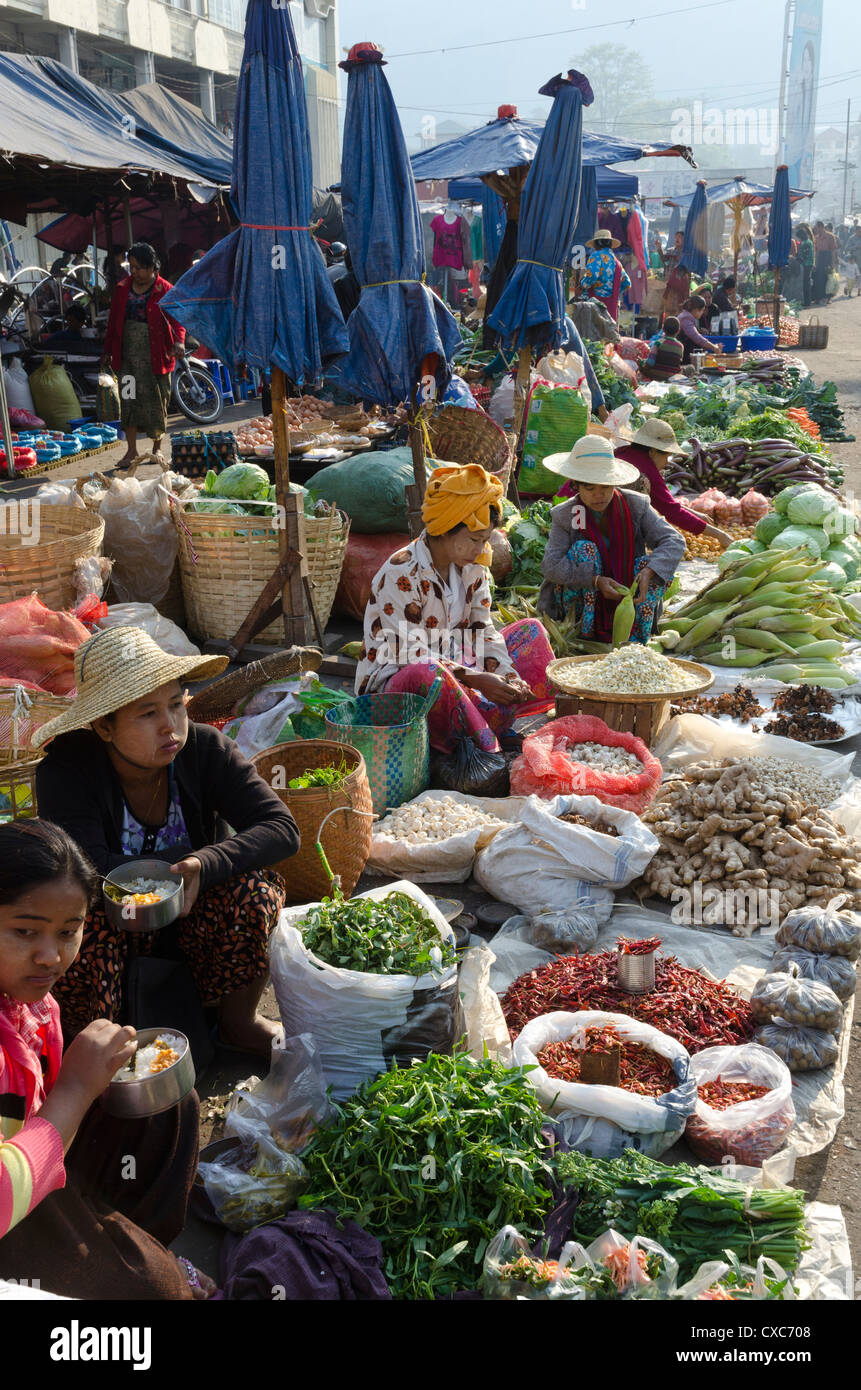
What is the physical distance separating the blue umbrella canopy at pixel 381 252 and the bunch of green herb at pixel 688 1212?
4.12m

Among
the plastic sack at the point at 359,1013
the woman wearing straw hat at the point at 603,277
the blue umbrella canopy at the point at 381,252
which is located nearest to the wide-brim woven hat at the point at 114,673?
the plastic sack at the point at 359,1013

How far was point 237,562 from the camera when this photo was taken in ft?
17.3

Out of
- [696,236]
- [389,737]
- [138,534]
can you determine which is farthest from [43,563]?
[696,236]

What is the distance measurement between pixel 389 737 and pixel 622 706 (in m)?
1.00

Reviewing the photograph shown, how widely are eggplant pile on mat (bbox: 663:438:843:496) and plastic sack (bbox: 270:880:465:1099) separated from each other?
23.4ft

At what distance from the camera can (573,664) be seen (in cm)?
451

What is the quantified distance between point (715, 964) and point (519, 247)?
588 centimetres

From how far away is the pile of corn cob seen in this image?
5418 millimetres

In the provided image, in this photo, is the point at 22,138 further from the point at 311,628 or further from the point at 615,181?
the point at 615,181

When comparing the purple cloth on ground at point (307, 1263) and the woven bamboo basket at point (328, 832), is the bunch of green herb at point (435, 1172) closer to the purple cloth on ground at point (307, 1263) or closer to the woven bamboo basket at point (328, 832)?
the purple cloth on ground at point (307, 1263)

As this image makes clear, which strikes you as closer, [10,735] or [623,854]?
[623,854]

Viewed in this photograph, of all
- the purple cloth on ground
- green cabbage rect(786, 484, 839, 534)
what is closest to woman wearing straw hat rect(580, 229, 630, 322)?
green cabbage rect(786, 484, 839, 534)

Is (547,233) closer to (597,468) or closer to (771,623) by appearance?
(597,468)

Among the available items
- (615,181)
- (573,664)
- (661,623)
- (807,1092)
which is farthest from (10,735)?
(615,181)
